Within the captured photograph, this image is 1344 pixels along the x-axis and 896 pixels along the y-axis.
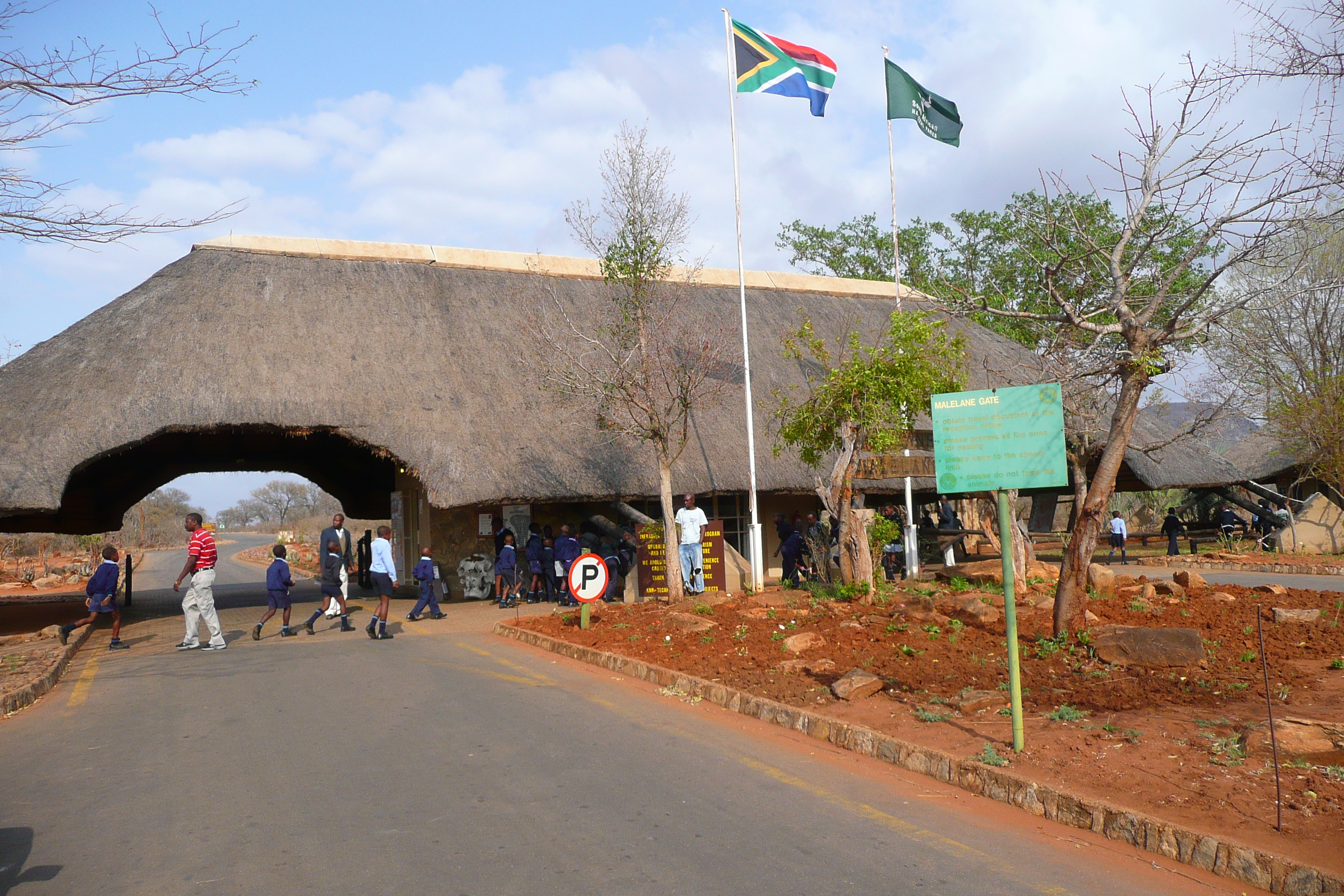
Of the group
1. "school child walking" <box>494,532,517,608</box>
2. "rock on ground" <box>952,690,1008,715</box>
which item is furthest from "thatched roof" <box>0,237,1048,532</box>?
"rock on ground" <box>952,690,1008,715</box>

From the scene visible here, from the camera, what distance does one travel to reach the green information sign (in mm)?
6605

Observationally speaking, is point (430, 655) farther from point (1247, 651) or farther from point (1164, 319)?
point (1164, 319)

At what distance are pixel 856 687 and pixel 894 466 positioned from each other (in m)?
9.20

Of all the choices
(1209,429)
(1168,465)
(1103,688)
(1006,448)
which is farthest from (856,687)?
(1168,465)

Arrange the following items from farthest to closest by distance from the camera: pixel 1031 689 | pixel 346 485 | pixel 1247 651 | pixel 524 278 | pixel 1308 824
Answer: pixel 346 485 → pixel 524 278 → pixel 1247 651 → pixel 1031 689 → pixel 1308 824

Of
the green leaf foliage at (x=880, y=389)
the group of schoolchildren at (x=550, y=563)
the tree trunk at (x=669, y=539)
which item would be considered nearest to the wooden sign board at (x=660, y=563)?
the group of schoolchildren at (x=550, y=563)

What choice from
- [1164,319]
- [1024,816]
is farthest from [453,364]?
[1024,816]

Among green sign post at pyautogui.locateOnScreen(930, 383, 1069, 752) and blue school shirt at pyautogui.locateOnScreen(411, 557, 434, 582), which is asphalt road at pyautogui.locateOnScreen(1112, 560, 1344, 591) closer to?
green sign post at pyautogui.locateOnScreen(930, 383, 1069, 752)

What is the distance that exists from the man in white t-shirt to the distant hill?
33.8 ft

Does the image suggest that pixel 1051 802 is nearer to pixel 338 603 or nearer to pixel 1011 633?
pixel 1011 633

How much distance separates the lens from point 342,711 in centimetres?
898

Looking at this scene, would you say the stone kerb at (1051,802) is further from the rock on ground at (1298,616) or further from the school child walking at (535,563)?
the school child walking at (535,563)

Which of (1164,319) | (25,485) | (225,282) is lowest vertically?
(25,485)

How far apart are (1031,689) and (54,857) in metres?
7.35
